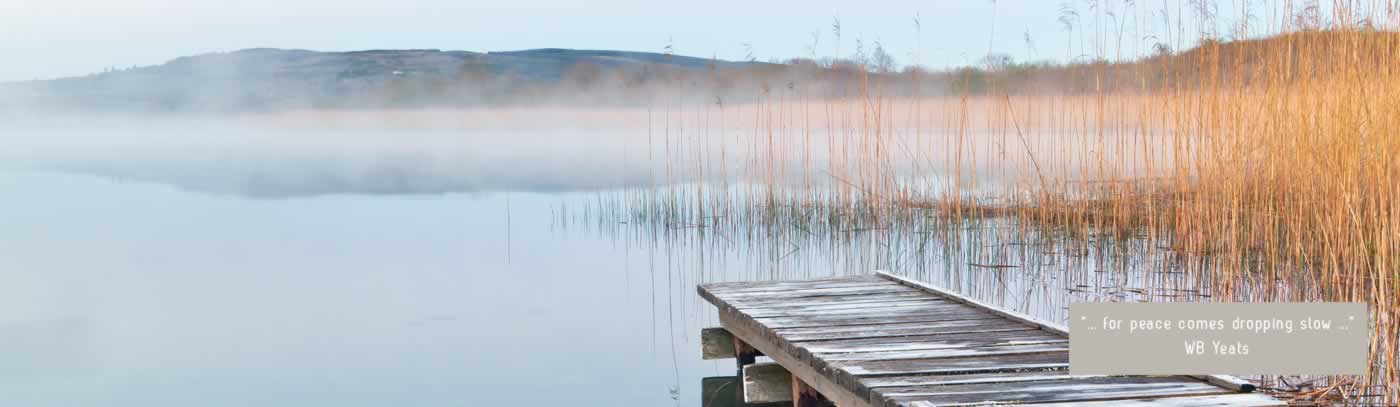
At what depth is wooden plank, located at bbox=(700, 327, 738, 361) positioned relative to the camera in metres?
3.76

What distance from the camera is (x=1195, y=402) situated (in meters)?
2.10

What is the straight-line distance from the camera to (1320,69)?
3.16 meters

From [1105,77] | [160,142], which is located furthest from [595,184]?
[160,142]

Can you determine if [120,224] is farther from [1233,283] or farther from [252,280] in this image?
[1233,283]

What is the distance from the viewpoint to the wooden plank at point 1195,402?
2084 millimetres

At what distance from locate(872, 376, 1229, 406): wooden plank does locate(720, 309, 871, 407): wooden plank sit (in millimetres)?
143

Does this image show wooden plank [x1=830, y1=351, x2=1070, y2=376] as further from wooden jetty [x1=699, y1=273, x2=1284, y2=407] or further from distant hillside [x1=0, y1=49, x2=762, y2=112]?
distant hillside [x1=0, y1=49, x2=762, y2=112]

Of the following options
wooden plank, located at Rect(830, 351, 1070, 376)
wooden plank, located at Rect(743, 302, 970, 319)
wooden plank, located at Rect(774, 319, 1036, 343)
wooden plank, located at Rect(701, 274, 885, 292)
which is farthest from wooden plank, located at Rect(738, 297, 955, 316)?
wooden plank, located at Rect(830, 351, 1070, 376)

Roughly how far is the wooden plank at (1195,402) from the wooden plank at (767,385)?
1143 millimetres

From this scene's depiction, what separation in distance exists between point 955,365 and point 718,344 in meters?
1.42

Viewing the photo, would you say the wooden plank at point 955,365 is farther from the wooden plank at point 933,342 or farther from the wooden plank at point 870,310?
the wooden plank at point 870,310

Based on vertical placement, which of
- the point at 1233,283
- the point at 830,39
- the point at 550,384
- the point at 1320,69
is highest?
the point at 830,39

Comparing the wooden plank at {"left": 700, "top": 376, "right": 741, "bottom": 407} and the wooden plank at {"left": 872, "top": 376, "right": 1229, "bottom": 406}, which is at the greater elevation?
the wooden plank at {"left": 872, "top": 376, "right": 1229, "bottom": 406}

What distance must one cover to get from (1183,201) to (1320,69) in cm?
99
